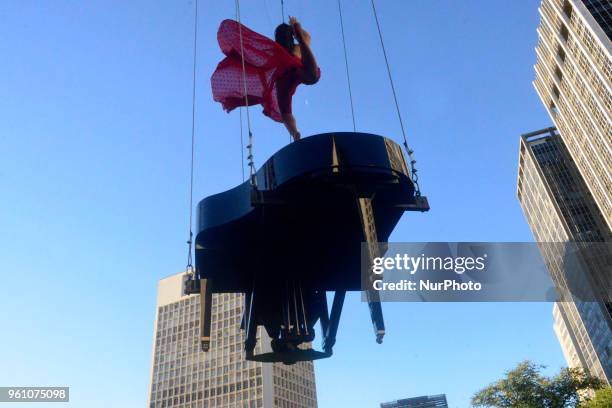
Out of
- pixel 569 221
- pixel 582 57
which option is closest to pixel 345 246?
pixel 582 57

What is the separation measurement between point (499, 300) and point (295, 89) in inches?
541

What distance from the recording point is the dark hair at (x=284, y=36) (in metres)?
25.3

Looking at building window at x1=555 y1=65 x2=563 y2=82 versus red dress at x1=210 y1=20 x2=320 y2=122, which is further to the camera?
building window at x1=555 y1=65 x2=563 y2=82

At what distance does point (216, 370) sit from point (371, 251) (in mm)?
99262

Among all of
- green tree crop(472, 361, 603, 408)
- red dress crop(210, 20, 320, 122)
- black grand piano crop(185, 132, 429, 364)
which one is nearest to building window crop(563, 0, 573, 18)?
green tree crop(472, 361, 603, 408)

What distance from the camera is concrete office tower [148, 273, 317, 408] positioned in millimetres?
104688

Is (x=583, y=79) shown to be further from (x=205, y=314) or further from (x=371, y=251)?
(x=205, y=314)

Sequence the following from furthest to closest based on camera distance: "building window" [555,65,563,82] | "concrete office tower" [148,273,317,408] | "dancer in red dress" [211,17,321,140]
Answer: "concrete office tower" [148,273,317,408] → "building window" [555,65,563,82] → "dancer in red dress" [211,17,321,140]

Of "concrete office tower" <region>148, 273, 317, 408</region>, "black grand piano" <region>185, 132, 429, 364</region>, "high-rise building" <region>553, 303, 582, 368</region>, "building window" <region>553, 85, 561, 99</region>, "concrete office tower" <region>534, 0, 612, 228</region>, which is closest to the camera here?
"black grand piano" <region>185, 132, 429, 364</region>

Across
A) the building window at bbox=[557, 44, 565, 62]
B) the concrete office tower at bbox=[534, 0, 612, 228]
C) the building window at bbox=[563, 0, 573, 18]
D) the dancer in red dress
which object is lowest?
the dancer in red dress

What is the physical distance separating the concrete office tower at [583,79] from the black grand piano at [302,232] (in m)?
69.4

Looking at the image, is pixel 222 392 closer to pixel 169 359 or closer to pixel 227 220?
pixel 169 359

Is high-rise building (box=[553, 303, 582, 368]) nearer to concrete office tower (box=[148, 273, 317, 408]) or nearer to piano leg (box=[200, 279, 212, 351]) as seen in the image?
concrete office tower (box=[148, 273, 317, 408])

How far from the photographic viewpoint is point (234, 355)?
10931 centimetres
